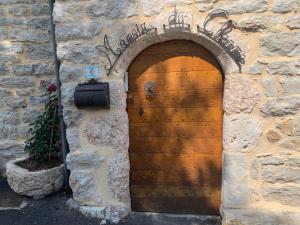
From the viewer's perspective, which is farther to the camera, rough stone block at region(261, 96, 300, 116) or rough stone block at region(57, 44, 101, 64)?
rough stone block at region(57, 44, 101, 64)

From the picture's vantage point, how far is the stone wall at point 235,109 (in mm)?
2561

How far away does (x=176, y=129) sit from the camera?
2988 millimetres

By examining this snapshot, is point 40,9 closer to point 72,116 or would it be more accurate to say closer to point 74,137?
point 72,116

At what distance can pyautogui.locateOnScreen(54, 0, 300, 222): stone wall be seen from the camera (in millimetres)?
→ 2561

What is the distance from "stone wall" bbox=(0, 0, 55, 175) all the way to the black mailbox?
117 cm

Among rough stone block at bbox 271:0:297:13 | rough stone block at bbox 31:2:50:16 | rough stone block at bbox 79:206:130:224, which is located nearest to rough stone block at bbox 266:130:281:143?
rough stone block at bbox 271:0:297:13

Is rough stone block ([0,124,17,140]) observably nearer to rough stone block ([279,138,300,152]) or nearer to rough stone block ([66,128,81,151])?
rough stone block ([66,128,81,151])

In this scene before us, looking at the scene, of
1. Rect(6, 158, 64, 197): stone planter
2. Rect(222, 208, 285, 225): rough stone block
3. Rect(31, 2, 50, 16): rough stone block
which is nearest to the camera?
Rect(222, 208, 285, 225): rough stone block

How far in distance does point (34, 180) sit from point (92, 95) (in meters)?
1.25

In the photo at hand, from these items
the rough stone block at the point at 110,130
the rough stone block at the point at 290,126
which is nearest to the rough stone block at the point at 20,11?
the rough stone block at the point at 110,130

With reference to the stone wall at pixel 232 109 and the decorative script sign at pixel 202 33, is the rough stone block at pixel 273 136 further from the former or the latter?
the decorative script sign at pixel 202 33

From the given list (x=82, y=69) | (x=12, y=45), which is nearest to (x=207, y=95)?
(x=82, y=69)

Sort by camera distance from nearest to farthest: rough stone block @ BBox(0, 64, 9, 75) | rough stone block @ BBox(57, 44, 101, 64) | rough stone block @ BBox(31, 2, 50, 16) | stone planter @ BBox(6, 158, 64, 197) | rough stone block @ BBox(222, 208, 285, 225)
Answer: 1. rough stone block @ BBox(222, 208, 285, 225)
2. rough stone block @ BBox(57, 44, 101, 64)
3. stone planter @ BBox(6, 158, 64, 197)
4. rough stone block @ BBox(31, 2, 50, 16)
5. rough stone block @ BBox(0, 64, 9, 75)

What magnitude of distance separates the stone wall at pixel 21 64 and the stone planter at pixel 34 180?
65cm
